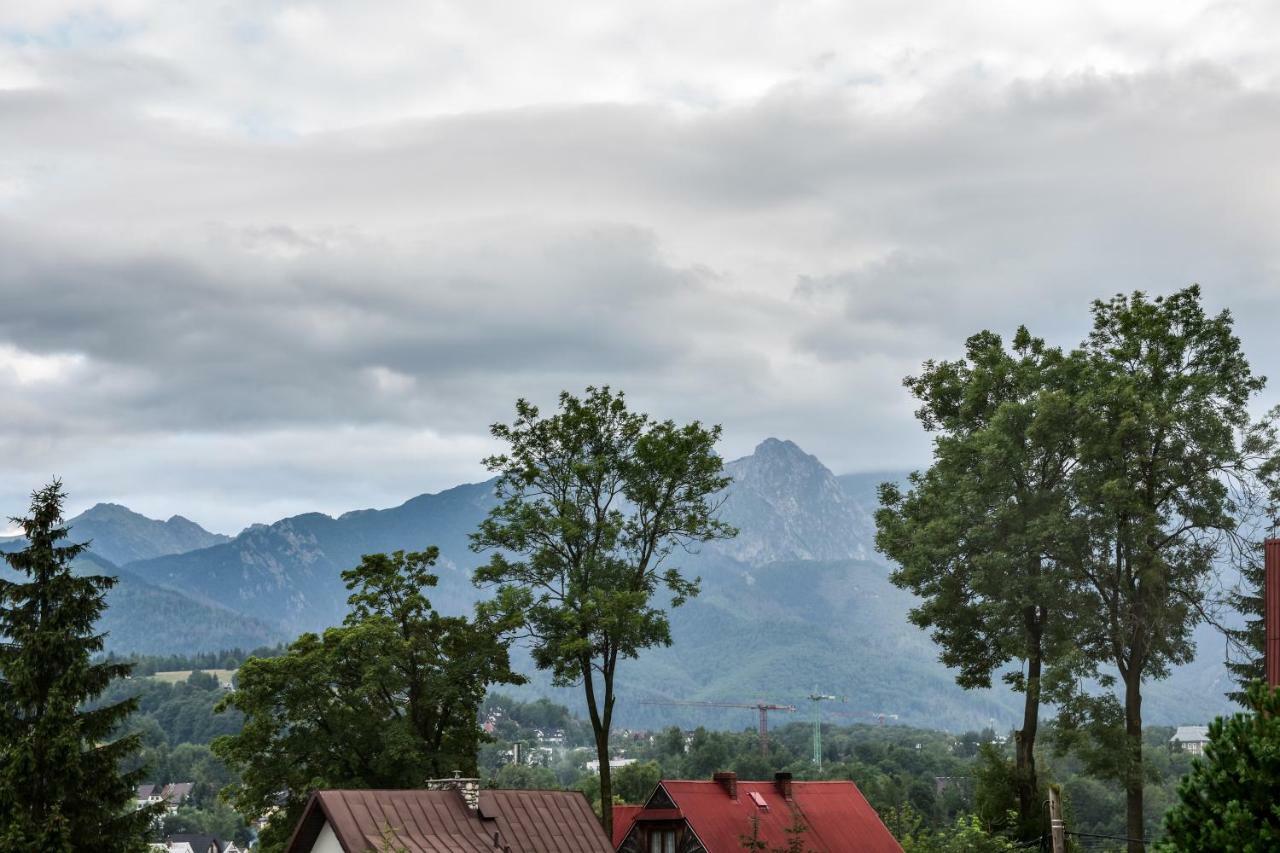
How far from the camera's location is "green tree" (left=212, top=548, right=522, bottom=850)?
56.4m

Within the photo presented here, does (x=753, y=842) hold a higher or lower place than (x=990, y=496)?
lower

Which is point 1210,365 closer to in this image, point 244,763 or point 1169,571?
point 1169,571

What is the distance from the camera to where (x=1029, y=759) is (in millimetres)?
56406

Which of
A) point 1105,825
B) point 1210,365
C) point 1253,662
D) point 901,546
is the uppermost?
point 1210,365

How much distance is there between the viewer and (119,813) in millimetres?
42531

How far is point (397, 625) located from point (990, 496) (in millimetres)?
22721

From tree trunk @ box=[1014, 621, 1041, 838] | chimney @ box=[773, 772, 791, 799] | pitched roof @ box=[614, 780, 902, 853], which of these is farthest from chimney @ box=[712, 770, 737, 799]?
tree trunk @ box=[1014, 621, 1041, 838]

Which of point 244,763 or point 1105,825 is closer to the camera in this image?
point 244,763

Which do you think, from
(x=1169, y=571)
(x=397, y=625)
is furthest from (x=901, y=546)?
(x=397, y=625)

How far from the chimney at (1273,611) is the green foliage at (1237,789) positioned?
316 inches

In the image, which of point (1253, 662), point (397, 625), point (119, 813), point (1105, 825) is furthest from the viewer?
point (1105, 825)

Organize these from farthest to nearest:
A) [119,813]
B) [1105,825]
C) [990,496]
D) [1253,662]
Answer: [1105,825] < [990,496] < [1253,662] < [119,813]

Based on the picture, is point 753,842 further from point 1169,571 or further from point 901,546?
point 1169,571

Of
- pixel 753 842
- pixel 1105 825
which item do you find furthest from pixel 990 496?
pixel 1105 825
